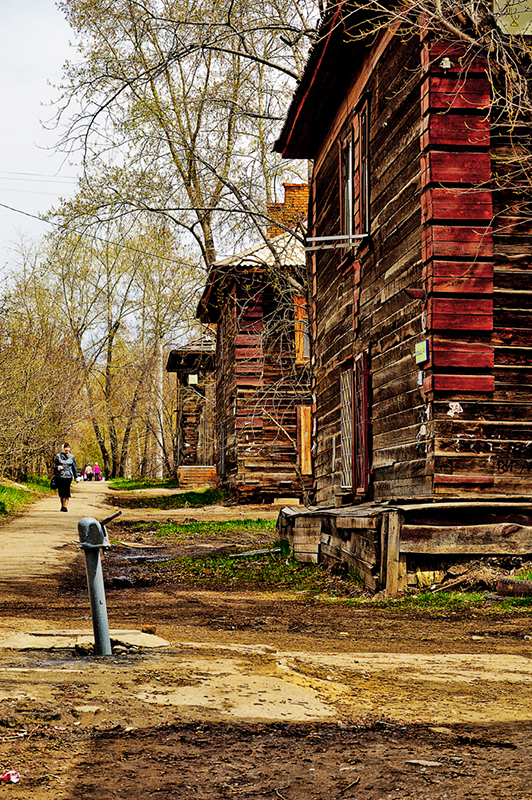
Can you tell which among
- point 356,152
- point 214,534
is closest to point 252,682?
point 356,152

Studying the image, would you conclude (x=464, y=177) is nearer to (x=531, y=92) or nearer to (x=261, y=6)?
(x=531, y=92)

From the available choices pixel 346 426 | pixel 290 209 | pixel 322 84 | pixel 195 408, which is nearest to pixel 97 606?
pixel 346 426

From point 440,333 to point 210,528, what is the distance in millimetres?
10252

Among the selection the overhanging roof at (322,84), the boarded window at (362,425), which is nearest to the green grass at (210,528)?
the boarded window at (362,425)

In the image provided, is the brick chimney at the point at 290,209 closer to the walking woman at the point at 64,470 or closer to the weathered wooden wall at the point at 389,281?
the weathered wooden wall at the point at 389,281

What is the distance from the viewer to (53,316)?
4559 cm

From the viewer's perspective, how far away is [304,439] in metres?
23.6

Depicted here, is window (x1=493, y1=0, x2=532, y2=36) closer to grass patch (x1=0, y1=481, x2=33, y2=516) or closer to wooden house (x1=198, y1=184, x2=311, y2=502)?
wooden house (x1=198, y1=184, x2=311, y2=502)

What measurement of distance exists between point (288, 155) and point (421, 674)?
12.9 m

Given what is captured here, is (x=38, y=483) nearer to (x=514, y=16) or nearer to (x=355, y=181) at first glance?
(x=355, y=181)

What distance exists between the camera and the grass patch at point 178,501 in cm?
2712

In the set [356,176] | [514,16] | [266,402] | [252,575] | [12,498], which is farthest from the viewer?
[12,498]

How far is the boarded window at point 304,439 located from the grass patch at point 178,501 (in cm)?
424

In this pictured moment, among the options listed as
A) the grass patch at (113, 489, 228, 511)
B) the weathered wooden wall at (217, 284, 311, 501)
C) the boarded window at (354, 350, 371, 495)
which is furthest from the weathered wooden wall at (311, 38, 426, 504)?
the grass patch at (113, 489, 228, 511)
